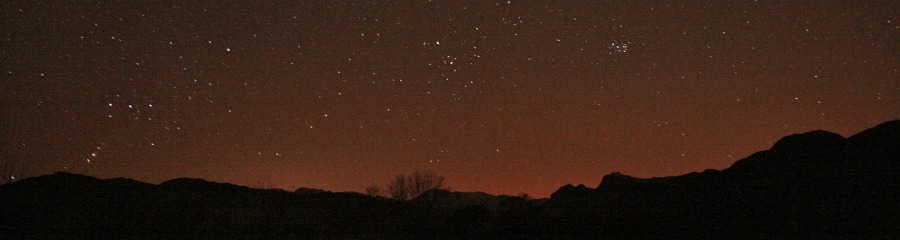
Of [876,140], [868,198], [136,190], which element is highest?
[136,190]

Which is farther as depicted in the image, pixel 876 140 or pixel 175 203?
pixel 175 203

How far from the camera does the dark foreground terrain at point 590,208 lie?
18.8 meters

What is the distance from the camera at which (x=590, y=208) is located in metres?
28.7

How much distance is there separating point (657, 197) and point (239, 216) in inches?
743

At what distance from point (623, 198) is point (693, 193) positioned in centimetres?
405

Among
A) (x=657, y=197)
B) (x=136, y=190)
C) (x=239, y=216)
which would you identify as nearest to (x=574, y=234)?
(x=657, y=197)

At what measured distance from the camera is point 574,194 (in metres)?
34.5

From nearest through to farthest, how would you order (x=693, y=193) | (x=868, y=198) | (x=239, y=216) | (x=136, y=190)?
1. (x=868, y=198)
2. (x=693, y=193)
3. (x=239, y=216)
4. (x=136, y=190)

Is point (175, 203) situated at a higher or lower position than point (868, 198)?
higher

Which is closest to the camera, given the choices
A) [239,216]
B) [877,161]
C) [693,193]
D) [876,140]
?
[877,161]

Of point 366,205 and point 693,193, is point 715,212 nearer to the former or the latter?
point 693,193

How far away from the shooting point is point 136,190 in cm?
3297

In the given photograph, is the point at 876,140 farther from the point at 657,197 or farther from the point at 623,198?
the point at 623,198

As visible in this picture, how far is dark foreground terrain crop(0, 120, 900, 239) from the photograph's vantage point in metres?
18.8
